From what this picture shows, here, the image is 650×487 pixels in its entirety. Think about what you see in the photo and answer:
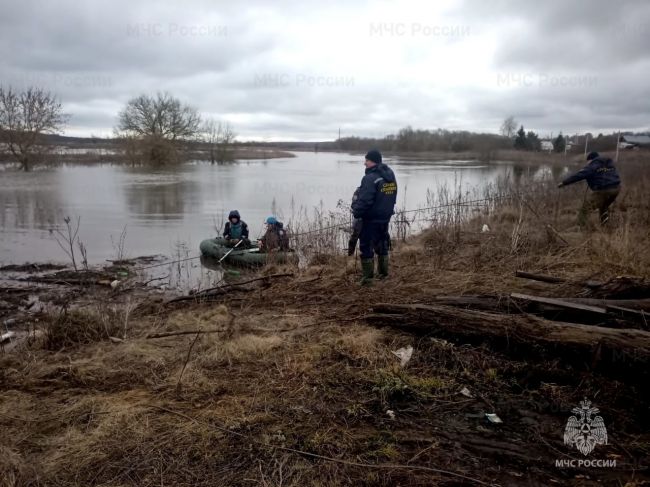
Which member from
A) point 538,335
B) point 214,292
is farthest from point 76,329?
point 538,335

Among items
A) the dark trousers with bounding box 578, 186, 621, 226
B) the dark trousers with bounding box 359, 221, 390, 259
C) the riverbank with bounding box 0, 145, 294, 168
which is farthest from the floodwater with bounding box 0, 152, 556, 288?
the riverbank with bounding box 0, 145, 294, 168

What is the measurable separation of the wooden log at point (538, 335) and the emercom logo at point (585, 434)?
0.38 meters

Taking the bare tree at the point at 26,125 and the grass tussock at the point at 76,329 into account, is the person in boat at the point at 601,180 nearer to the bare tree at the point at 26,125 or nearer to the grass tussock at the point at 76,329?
the grass tussock at the point at 76,329

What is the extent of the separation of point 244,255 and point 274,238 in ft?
3.13

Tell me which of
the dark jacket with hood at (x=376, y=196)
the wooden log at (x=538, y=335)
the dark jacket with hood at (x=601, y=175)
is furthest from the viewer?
the dark jacket with hood at (x=601, y=175)

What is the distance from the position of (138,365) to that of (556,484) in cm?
317

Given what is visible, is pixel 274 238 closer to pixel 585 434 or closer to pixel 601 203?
pixel 601 203

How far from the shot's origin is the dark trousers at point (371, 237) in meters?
5.83

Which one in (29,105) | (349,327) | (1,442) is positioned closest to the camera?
(1,442)

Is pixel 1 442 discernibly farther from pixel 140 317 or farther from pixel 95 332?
pixel 140 317

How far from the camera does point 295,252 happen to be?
379 inches

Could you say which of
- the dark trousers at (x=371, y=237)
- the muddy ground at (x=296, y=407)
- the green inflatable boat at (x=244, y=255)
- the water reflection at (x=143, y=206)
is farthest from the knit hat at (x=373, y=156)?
the water reflection at (x=143, y=206)

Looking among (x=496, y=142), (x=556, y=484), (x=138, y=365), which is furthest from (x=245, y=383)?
(x=496, y=142)

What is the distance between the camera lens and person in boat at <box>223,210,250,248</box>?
10.4 m
